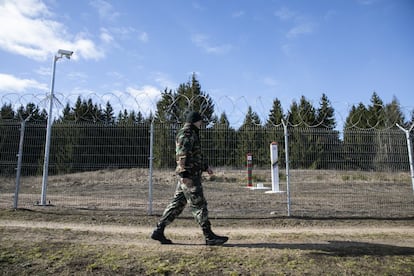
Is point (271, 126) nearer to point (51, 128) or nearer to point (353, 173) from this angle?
point (353, 173)

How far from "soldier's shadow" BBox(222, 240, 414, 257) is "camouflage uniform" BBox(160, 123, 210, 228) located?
2.58 ft

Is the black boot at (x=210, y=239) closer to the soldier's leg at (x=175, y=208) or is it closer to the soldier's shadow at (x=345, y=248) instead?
the soldier's shadow at (x=345, y=248)

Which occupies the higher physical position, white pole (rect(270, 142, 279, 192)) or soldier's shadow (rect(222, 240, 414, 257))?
white pole (rect(270, 142, 279, 192))

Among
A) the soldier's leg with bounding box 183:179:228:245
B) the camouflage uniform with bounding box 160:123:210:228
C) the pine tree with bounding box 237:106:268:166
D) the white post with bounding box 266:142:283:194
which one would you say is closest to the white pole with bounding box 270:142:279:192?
the white post with bounding box 266:142:283:194

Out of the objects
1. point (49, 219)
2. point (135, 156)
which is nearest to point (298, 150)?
point (135, 156)

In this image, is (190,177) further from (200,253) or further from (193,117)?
(200,253)

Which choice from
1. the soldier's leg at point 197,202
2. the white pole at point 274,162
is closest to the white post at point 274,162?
the white pole at point 274,162

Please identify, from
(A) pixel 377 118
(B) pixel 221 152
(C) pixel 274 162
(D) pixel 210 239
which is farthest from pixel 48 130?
(A) pixel 377 118

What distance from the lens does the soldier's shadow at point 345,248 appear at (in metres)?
4.13

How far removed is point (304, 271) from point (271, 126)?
5432 millimetres

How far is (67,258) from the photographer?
369 cm

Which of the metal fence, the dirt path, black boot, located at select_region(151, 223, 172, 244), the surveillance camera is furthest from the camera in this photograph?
the surveillance camera

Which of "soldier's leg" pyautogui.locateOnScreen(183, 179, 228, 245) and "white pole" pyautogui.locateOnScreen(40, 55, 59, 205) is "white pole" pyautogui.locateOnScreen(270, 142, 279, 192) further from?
"white pole" pyautogui.locateOnScreen(40, 55, 59, 205)

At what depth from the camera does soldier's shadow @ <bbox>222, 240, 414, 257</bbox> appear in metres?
4.13
